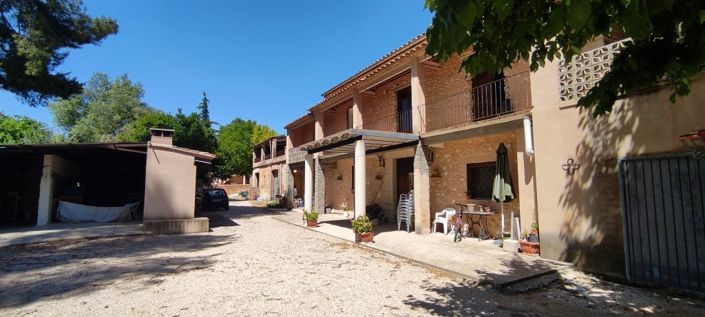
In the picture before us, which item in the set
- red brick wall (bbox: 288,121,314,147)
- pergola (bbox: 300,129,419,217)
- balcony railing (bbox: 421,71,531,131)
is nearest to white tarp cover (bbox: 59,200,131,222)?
pergola (bbox: 300,129,419,217)

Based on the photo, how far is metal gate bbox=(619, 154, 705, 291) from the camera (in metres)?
4.65

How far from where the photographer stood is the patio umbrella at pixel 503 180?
26.0 feet

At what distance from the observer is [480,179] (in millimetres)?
9562

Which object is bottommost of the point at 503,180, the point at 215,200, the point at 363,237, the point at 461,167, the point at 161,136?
the point at 363,237

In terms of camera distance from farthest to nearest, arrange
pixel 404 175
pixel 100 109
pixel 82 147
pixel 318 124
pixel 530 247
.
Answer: pixel 100 109, pixel 318 124, pixel 404 175, pixel 82 147, pixel 530 247

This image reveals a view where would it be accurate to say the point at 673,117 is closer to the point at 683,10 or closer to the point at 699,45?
the point at 699,45

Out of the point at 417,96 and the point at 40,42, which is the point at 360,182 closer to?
the point at 417,96

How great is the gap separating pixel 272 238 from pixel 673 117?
9.05 m

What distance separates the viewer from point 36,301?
457 centimetres

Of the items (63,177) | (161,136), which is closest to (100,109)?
(63,177)

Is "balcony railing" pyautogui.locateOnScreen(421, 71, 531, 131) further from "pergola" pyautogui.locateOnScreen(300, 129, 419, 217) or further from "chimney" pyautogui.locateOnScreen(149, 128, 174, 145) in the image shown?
"chimney" pyautogui.locateOnScreen(149, 128, 174, 145)

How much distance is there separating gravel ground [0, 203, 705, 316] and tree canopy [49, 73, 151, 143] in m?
33.1

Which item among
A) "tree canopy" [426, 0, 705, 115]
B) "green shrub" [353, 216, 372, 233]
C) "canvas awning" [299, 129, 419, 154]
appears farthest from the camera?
"canvas awning" [299, 129, 419, 154]

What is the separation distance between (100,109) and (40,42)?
100ft
